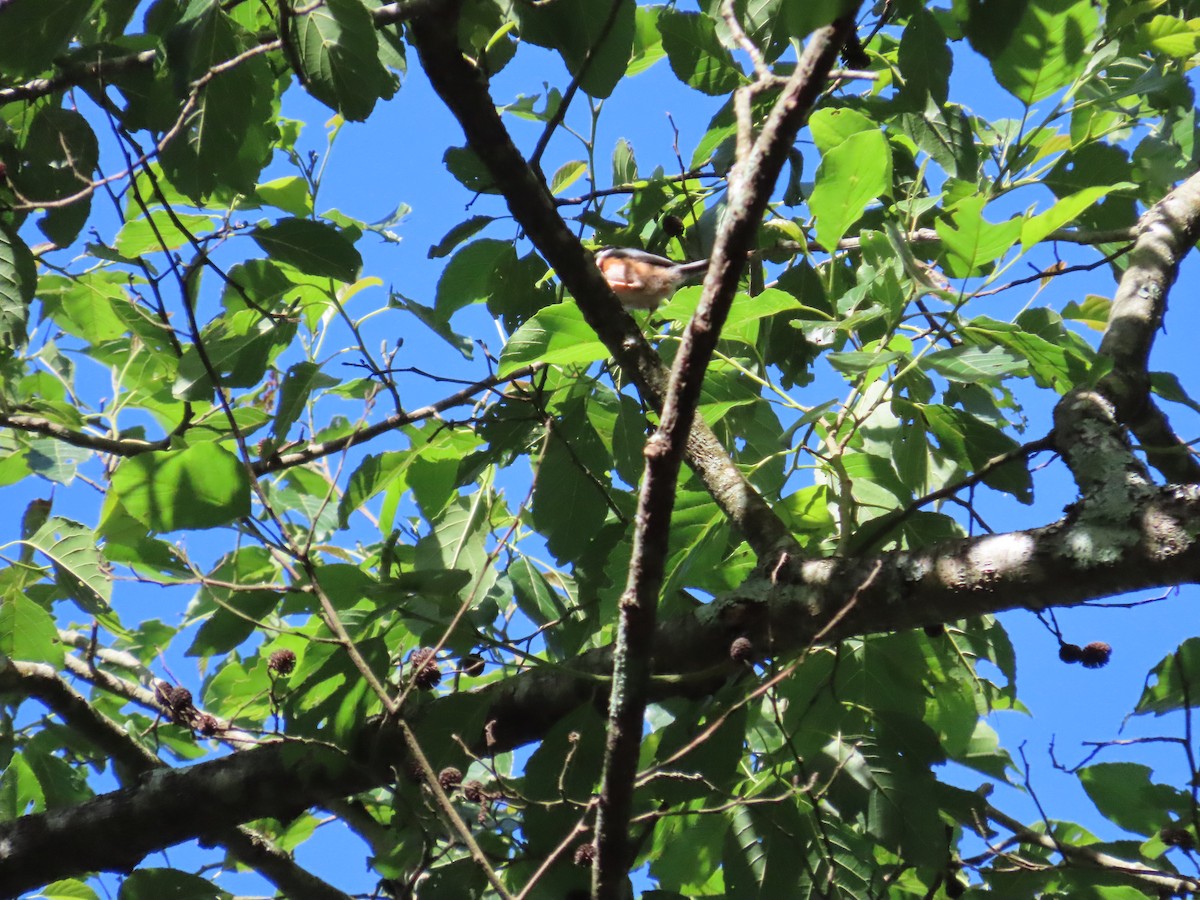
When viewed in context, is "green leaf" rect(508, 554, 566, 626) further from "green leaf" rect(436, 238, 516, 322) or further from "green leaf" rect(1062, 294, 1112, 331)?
"green leaf" rect(1062, 294, 1112, 331)

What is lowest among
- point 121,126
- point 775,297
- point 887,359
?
point 887,359

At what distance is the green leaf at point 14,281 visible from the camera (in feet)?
6.00

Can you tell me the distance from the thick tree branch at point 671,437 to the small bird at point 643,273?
1.06m

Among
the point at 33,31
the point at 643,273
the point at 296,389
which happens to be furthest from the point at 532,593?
the point at 33,31

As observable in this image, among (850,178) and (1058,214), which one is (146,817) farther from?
(1058,214)

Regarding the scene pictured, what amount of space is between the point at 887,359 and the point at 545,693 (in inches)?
34.3

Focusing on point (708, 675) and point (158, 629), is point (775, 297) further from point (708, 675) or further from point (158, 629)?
point (158, 629)

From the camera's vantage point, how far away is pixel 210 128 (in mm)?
1606

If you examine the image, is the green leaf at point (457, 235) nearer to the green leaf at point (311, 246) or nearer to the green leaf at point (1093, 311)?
the green leaf at point (311, 246)

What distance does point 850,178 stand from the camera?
60.3 inches

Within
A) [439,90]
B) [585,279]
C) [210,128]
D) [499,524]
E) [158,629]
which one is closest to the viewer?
[439,90]

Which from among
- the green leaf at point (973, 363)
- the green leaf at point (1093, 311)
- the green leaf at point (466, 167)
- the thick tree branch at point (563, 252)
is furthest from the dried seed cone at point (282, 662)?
the green leaf at point (1093, 311)

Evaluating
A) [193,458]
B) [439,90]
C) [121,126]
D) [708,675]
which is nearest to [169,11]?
[121,126]

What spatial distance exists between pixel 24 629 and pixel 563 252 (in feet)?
4.54
